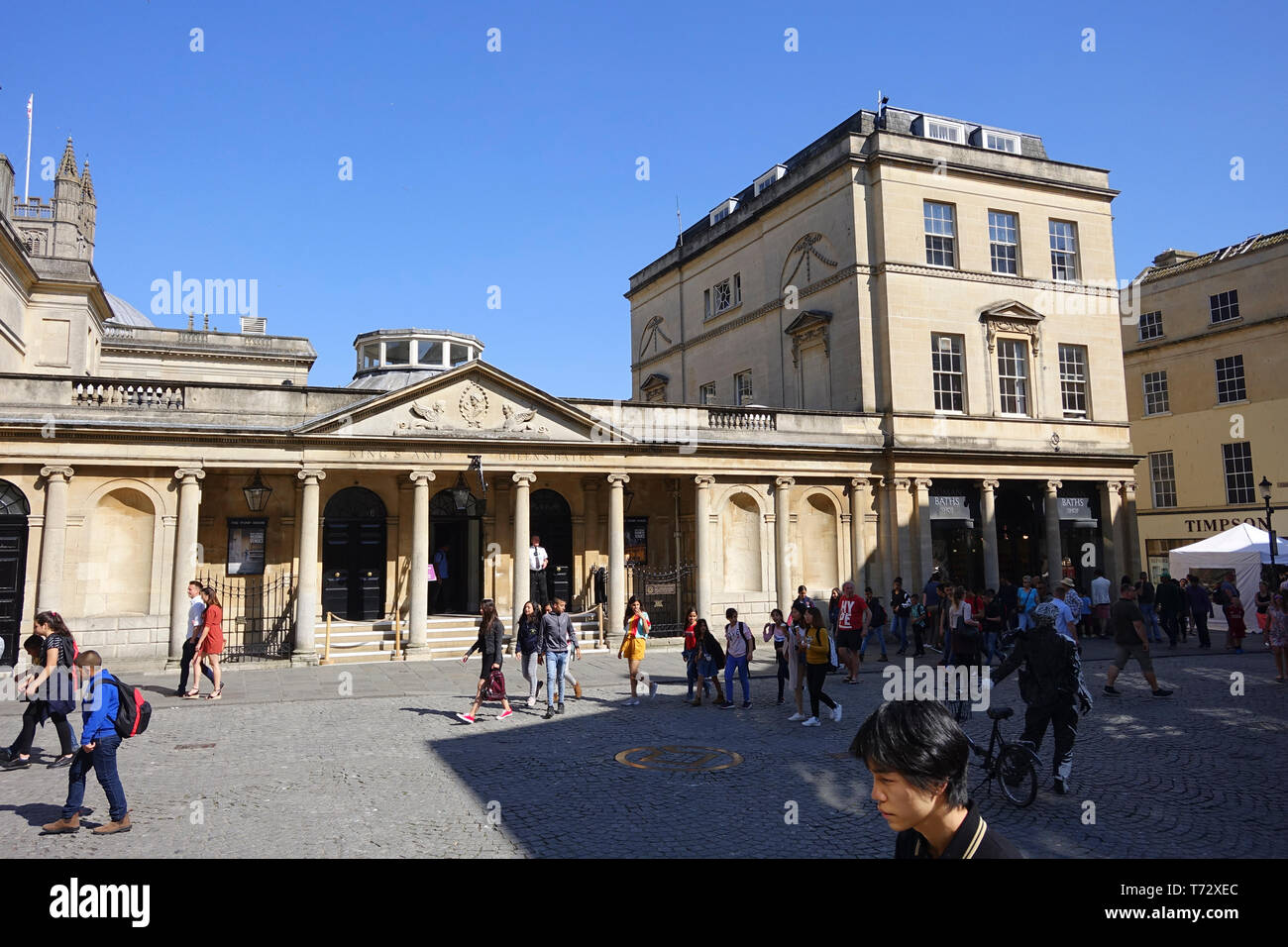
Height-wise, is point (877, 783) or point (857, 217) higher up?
point (857, 217)

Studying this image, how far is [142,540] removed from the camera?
20.1 metres

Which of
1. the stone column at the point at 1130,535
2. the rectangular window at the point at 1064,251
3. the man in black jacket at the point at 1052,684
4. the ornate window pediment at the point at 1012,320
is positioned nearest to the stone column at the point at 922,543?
the ornate window pediment at the point at 1012,320

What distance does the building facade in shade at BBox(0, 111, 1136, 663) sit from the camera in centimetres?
1984

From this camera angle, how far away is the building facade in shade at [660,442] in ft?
65.1

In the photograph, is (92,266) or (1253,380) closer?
(92,266)

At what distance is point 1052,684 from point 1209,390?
35.7 metres

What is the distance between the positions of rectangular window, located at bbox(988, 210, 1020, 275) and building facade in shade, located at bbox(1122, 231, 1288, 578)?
14.4 m

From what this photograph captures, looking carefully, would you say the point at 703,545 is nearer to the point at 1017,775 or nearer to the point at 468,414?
the point at 468,414

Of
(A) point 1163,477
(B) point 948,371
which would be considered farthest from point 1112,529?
(A) point 1163,477

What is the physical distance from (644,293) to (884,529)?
19333 millimetres

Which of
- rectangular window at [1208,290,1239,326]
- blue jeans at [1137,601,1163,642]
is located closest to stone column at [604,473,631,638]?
blue jeans at [1137,601,1163,642]

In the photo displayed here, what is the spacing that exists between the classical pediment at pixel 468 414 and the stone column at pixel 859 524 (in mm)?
8265
